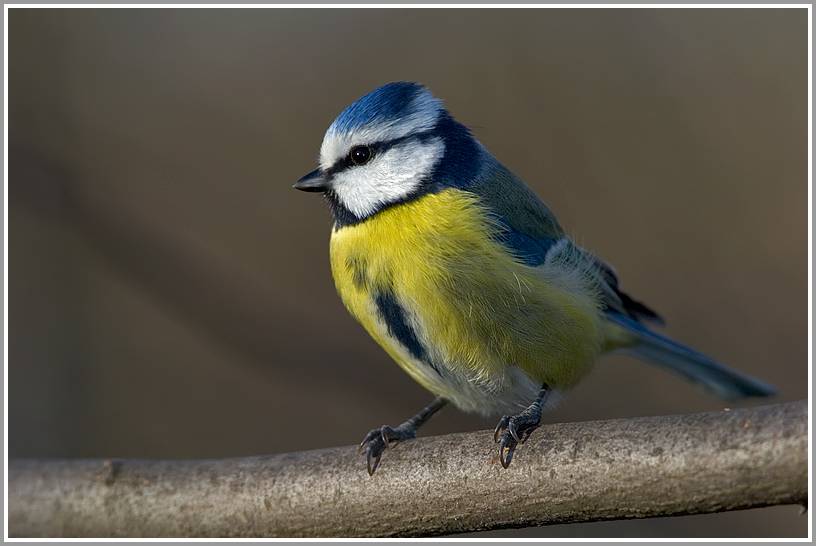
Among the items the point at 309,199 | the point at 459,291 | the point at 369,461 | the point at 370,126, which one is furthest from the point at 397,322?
the point at 309,199

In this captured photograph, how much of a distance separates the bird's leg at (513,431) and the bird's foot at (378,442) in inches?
8.9

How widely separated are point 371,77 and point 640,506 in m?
1.78

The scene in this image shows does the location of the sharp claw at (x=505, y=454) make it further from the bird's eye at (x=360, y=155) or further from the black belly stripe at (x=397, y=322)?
the bird's eye at (x=360, y=155)

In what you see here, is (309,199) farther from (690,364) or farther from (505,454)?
(505,454)

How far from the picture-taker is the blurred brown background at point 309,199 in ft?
7.41

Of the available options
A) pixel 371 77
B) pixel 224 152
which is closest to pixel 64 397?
pixel 224 152

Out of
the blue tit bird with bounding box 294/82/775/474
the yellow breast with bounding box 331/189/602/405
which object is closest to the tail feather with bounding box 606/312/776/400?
the blue tit bird with bounding box 294/82/775/474

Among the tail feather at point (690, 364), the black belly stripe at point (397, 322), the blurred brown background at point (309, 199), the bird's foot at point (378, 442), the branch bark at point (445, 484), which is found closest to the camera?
the branch bark at point (445, 484)

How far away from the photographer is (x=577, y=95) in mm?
2512

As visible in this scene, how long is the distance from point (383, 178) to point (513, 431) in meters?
0.60

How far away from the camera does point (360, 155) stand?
143cm

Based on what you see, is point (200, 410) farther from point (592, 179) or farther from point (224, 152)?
point (592, 179)

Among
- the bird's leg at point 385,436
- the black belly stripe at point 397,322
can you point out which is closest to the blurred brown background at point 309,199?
the bird's leg at point 385,436

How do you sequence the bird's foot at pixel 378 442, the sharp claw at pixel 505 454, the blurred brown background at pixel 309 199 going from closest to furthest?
the sharp claw at pixel 505 454 < the bird's foot at pixel 378 442 < the blurred brown background at pixel 309 199
